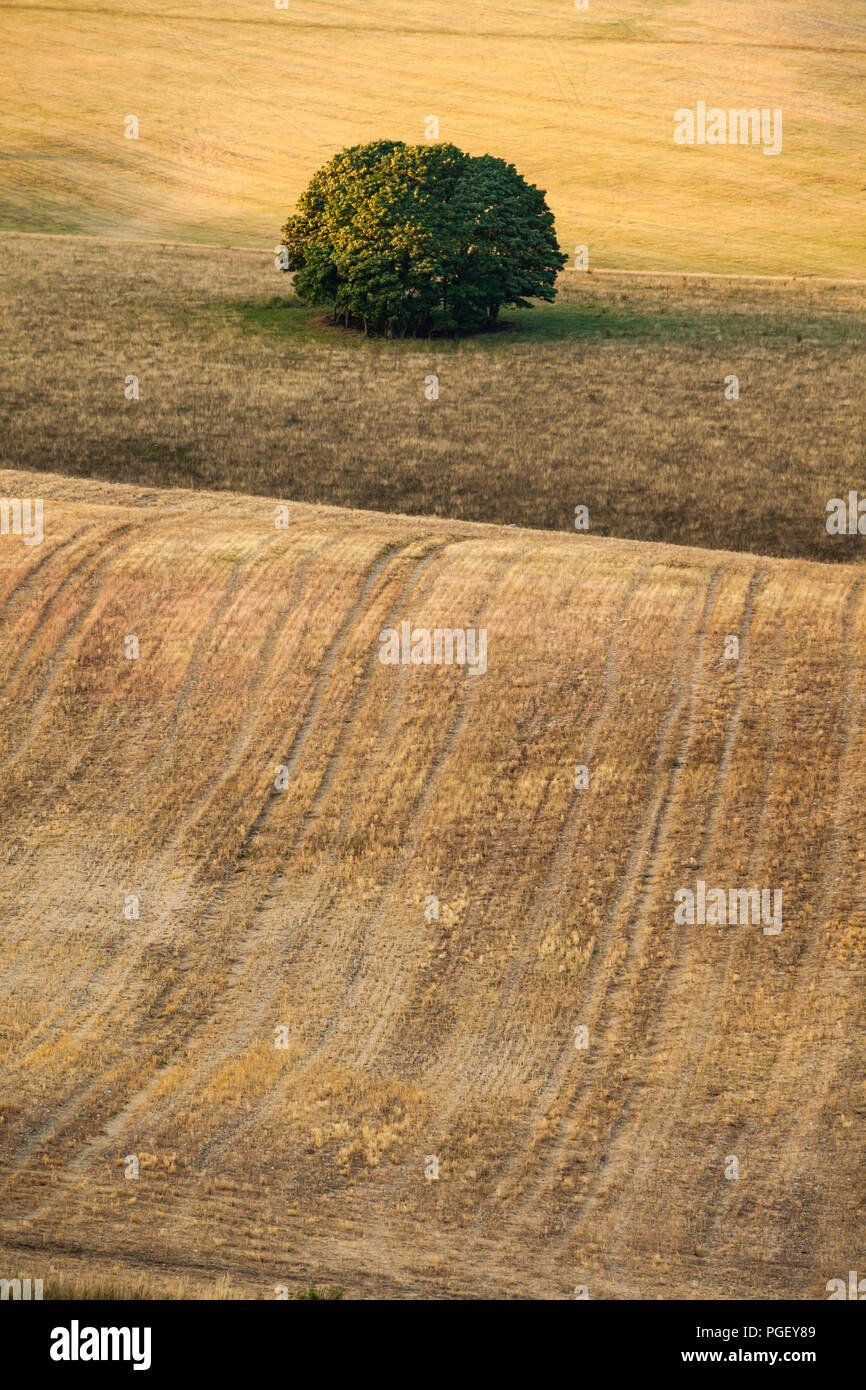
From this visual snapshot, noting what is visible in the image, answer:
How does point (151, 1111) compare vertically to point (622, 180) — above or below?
below

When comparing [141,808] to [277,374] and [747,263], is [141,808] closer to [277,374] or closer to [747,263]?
[277,374]

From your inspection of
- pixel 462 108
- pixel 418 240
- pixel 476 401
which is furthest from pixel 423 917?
pixel 462 108

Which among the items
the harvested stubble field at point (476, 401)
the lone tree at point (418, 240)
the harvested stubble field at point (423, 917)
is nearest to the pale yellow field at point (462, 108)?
the harvested stubble field at point (476, 401)

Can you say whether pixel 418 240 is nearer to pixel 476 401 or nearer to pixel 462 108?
pixel 476 401

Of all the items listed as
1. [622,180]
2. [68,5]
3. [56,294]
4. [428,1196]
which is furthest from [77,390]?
[68,5]

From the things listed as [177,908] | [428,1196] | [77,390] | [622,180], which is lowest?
[428,1196]

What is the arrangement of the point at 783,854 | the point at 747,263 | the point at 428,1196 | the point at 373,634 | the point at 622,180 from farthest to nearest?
the point at 622,180, the point at 747,263, the point at 373,634, the point at 783,854, the point at 428,1196
